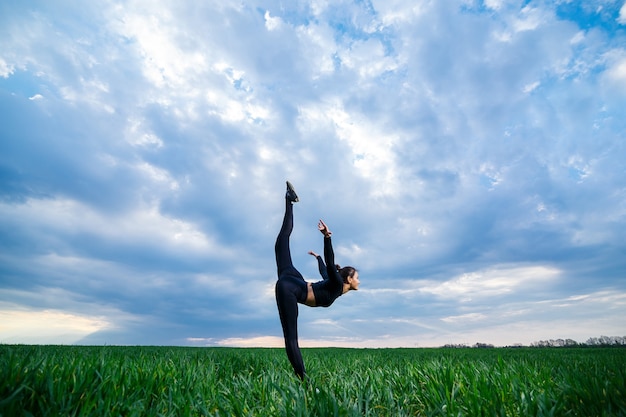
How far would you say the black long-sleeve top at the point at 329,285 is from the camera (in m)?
6.41

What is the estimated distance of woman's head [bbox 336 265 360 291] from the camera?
23.3ft

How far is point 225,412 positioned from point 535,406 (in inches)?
124

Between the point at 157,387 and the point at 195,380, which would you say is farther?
the point at 195,380

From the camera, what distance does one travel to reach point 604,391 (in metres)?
3.95

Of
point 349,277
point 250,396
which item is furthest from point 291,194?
point 250,396

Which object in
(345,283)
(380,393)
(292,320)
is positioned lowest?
(380,393)

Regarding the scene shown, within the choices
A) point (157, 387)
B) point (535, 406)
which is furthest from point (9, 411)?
point (535, 406)

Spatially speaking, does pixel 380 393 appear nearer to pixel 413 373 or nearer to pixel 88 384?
Result: pixel 413 373

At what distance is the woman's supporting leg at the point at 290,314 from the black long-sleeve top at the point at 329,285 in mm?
374

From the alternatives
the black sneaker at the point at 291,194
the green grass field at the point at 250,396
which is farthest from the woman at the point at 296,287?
the green grass field at the point at 250,396

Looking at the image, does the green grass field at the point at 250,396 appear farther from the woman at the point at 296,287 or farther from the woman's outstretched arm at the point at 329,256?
the woman's outstretched arm at the point at 329,256

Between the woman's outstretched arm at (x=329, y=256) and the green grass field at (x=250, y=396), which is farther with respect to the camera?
the woman's outstretched arm at (x=329, y=256)

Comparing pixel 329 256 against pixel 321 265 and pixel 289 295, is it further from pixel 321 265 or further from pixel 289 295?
pixel 321 265

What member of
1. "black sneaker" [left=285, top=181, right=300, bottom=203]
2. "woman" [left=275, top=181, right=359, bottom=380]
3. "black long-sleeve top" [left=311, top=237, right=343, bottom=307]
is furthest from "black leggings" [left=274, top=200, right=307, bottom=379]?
"black sneaker" [left=285, top=181, right=300, bottom=203]
